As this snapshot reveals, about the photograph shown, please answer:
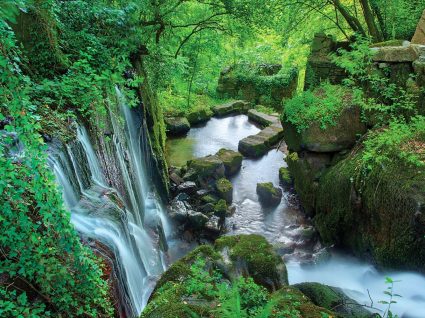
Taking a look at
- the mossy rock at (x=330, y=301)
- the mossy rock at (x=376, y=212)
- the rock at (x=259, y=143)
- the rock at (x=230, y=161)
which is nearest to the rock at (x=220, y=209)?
the rock at (x=230, y=161)

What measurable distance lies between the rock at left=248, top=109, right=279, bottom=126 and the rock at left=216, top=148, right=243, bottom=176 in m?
3.70

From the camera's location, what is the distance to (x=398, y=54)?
22.7 ft

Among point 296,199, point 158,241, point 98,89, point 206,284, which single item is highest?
point 98,89

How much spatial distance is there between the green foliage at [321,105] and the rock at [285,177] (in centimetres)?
229

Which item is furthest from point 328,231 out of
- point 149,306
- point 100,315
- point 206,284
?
point 100,315

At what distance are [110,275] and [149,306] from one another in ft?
1.59

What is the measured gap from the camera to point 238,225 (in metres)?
8.43

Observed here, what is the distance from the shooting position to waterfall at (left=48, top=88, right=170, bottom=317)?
3.99 m

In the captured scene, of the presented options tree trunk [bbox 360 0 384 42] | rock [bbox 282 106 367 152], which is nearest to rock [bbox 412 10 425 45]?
tree trunk [bbox 360 0 384 42]

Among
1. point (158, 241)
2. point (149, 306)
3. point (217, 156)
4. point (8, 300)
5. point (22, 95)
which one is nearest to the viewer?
point (8, 300)

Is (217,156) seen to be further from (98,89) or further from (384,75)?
(98,89)

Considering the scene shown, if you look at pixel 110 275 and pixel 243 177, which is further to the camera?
pixel 243 177

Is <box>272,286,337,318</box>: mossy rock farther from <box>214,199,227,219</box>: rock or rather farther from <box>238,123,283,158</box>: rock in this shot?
<box>238,123,283,158</box>: rock

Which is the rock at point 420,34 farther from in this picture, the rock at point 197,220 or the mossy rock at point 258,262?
the rock at point 197,220
